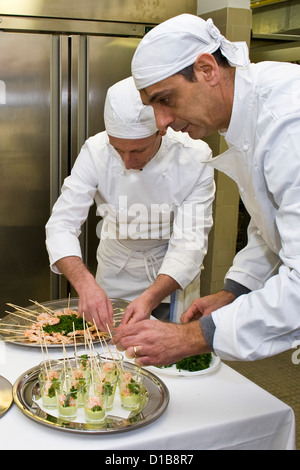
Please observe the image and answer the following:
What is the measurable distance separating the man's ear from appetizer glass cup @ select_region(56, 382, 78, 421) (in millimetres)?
878

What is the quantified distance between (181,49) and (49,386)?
951 mm

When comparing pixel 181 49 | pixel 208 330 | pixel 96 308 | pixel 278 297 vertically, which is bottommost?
pixel 96 308

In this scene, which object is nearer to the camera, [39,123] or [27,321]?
[27,321]

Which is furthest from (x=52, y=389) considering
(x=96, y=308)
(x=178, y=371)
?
(x=96, y=308)

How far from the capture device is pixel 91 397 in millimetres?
1349

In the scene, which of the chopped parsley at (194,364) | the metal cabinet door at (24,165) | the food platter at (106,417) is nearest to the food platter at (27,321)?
the food platter at (106,417)

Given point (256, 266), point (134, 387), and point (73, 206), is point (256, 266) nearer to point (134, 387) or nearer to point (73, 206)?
point (134, 387)

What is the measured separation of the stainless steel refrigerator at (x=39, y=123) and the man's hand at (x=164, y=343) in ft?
7.48

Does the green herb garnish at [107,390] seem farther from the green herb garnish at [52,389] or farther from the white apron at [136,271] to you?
the white apron at [136,271]

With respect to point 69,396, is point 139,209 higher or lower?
higher

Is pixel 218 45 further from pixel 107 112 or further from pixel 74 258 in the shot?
pixel 74 258

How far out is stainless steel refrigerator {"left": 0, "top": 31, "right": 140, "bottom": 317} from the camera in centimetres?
340

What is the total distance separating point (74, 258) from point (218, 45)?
107cm

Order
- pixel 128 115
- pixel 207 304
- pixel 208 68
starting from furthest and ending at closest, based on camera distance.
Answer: pixel 128 115 < pixel 207 304 < pixel 208 68
